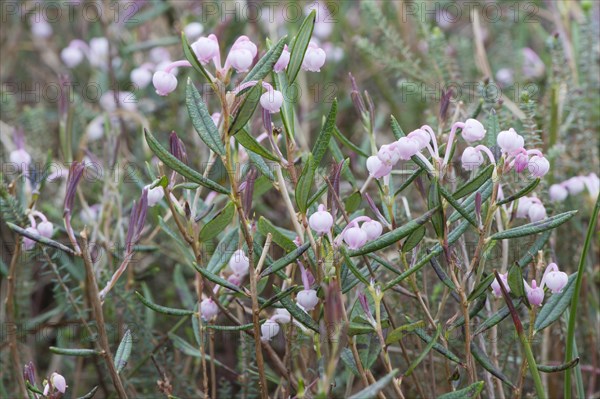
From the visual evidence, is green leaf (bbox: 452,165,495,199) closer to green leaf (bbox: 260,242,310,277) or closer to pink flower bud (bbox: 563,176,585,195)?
green leaf (bbox: 260,242,310,277)

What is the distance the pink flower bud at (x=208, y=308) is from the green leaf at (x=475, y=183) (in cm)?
32

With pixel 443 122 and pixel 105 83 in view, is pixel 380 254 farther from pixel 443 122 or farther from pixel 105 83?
pixel 105 83

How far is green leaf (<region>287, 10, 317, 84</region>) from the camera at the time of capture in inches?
30.1

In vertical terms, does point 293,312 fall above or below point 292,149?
below

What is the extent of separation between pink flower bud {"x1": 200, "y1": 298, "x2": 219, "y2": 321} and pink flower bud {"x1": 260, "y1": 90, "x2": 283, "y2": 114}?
0.27m

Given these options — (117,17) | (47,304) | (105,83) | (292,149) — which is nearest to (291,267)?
(292,149)

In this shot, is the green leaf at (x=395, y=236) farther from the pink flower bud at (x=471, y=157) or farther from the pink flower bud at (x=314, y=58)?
the pink flower bud at (x=314, y=58)

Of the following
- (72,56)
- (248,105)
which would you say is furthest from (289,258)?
(72,56)

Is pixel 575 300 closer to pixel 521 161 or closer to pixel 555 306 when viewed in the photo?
pixel 555 306

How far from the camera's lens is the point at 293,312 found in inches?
30.5

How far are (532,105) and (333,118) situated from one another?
0.34 metres

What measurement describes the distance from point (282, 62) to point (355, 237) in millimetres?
195

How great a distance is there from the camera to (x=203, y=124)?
30.4 inches

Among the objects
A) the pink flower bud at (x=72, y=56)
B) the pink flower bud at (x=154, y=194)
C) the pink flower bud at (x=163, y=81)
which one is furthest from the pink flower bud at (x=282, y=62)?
the pink flower bud at (x=72, y=56)
